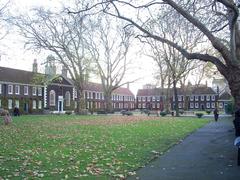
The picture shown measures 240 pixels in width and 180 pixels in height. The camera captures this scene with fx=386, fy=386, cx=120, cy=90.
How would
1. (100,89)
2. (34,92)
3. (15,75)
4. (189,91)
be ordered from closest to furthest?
(15,75) < (34,92) < (189,91) < (100,89)

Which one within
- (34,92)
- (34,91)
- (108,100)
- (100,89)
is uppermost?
(100,89)

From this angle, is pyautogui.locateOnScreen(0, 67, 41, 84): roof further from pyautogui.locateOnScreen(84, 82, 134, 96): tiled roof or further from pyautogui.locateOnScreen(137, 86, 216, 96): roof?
pyautogui.locateOnScreen(137, 86, 216, 96): roof

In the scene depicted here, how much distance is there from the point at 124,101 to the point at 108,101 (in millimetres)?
59210

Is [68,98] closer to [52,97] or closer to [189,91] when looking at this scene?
[52,97]

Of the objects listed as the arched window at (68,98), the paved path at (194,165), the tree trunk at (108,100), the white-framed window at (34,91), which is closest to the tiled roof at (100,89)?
the arched window at (68,98)

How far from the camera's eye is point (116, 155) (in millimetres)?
13922

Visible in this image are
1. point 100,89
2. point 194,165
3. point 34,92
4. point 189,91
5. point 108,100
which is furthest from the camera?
point 100,89

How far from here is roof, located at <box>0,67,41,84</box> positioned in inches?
2823

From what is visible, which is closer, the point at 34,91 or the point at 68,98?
the point at 34,91

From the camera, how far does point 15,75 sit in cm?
7544

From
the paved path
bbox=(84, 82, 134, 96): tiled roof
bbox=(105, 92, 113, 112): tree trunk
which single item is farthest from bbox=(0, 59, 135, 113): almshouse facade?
the paved path

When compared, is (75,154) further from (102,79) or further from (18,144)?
(102,79)

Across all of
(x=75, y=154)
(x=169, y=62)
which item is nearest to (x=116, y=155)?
(x=75, y=154)

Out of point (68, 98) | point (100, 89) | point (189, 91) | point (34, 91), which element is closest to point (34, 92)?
point (34, 91)
